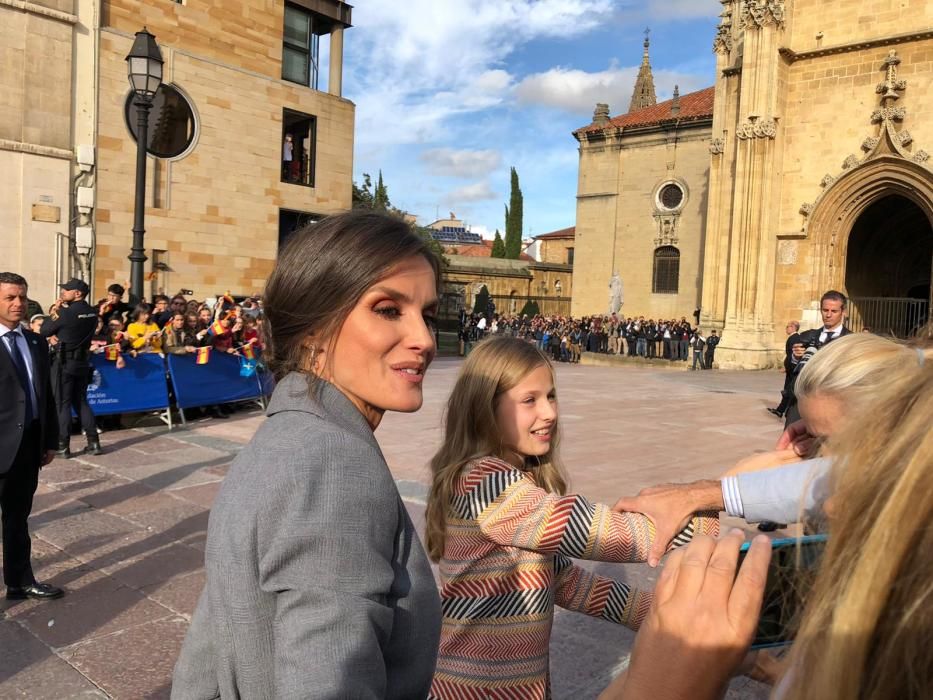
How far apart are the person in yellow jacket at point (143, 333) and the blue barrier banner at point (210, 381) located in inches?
11.5

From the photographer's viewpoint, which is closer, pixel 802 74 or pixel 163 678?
pixel 163 678

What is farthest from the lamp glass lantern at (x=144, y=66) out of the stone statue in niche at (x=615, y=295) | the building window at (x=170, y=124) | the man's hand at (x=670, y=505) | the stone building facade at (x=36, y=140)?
the stone statue in niche at (x=615, y=295)

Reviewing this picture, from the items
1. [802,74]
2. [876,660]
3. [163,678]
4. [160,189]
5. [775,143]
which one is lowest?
[163,678]

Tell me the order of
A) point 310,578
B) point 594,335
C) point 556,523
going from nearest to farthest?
1. point 310,578
2. point 556,523
3. point 594,335

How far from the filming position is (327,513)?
3.57 ft

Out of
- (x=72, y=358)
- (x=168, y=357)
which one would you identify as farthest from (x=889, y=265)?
(x=72, y=358)

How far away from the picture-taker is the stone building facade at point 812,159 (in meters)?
21.6

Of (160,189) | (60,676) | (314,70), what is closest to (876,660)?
(60,676)

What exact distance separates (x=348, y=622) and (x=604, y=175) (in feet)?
129

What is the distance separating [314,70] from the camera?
21.5m

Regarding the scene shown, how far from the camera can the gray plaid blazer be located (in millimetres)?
1058

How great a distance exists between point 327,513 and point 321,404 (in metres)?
0.23

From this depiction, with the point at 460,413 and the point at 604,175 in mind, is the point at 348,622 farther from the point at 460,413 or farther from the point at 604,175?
the point at 604,175

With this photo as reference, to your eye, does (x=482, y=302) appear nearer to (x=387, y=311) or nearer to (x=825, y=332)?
(x=825, y=332)
